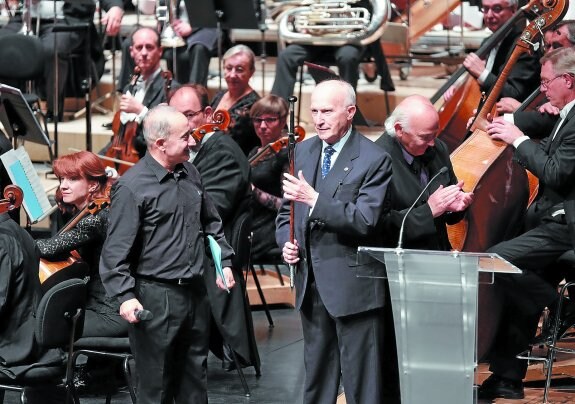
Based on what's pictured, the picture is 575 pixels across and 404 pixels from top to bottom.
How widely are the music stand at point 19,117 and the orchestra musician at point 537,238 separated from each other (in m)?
2.64

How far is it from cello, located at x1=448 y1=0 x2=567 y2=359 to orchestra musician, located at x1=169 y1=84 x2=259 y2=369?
1196mm

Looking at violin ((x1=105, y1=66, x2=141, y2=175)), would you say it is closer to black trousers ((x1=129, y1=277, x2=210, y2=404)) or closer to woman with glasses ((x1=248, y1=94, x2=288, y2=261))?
woman with glasses ((x1=248, y1=94, x2=288, y2=261))

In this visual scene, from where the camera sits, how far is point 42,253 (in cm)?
610

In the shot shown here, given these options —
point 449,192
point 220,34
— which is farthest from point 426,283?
point 220,34

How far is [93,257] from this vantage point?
616cm

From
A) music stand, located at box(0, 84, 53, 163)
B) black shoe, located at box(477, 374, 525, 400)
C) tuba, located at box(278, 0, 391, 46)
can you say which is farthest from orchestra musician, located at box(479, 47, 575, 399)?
tuba, located at box(278, 0, 391, 46)

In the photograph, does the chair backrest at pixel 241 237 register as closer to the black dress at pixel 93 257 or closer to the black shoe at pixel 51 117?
the black dress at pixel 93 257

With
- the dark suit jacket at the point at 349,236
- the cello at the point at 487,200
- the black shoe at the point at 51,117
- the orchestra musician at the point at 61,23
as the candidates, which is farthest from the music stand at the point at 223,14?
the dark suit jacket at the point at 349,236

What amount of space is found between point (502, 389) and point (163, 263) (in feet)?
Result: 6.49

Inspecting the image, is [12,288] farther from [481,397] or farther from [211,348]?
[481,397]

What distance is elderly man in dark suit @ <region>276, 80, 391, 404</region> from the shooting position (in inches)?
202

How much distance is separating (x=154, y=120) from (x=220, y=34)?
4.49 meters

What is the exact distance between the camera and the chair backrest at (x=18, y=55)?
9195 mm

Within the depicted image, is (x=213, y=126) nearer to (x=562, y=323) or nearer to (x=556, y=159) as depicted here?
(x=556, y=159)
